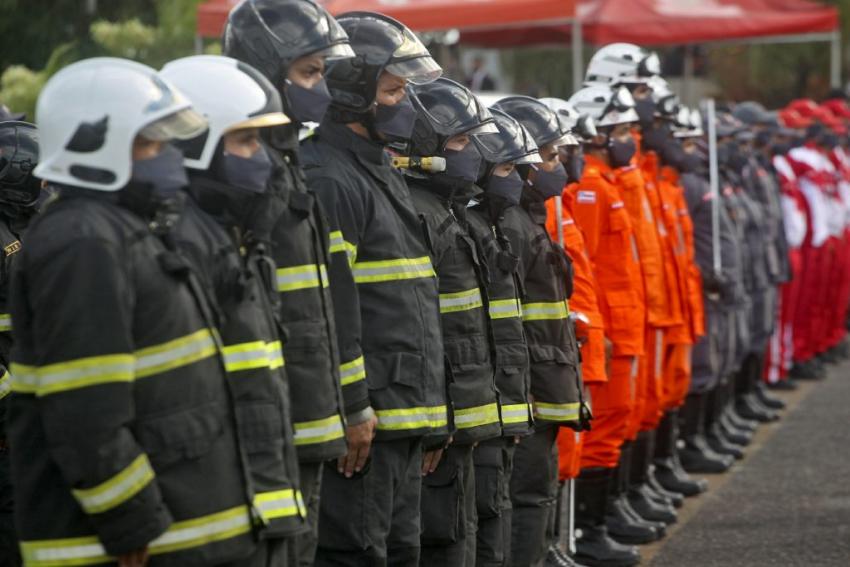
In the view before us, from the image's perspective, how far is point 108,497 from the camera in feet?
13.3

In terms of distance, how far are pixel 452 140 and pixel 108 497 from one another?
2.79m

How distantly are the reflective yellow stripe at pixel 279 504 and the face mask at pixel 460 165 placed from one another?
2125mm

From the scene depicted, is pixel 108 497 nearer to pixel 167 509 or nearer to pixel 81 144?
pixel 167 509

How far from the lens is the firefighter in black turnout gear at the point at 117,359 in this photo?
4.05 m

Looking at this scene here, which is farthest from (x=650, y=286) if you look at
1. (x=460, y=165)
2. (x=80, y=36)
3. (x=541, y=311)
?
(x=80, y=36)

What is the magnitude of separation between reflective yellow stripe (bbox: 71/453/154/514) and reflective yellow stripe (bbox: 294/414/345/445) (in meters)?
0.93

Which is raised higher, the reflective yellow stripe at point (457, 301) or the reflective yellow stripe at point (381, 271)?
the reflective yellow stripe at point (381, 271)

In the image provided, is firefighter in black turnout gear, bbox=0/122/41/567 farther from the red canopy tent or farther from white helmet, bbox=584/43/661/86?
the red canopy tent

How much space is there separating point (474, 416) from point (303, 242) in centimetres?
145

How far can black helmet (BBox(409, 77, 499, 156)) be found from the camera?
650 cm

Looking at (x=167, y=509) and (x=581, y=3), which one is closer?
(x=167, y=509)

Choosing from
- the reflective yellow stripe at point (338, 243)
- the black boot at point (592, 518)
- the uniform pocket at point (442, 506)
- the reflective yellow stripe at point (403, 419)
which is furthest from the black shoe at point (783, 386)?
the reflective yellow stripe at point (338, 243)

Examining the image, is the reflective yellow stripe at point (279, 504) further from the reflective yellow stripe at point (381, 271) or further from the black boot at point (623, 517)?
the black boot at point (623, 517)

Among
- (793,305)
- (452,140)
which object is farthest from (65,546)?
(793,305)
